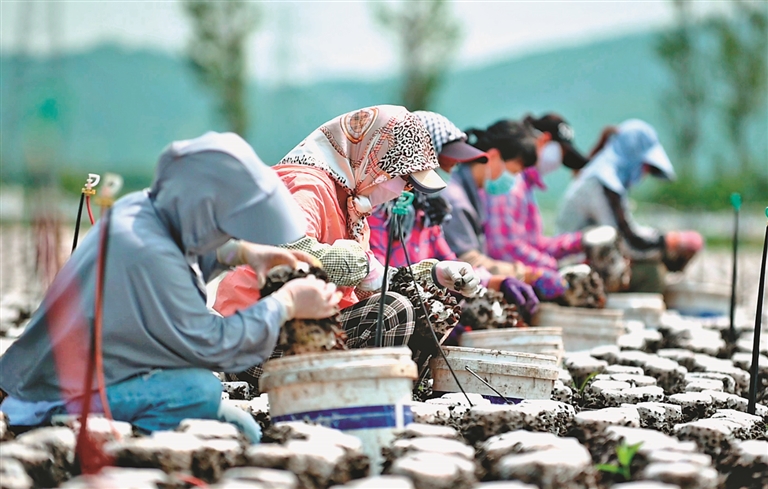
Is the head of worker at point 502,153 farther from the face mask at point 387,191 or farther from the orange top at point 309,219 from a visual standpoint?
the orange top at point 309,219

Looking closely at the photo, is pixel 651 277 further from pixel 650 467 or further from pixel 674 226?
pixel 674 226

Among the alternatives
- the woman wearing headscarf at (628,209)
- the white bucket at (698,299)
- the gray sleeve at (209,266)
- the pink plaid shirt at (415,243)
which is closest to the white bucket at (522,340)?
the pink plaid shirt at (415,243)

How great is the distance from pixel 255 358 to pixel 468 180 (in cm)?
274

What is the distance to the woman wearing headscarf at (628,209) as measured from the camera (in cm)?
639

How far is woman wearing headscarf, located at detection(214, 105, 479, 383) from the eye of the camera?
3.20 m

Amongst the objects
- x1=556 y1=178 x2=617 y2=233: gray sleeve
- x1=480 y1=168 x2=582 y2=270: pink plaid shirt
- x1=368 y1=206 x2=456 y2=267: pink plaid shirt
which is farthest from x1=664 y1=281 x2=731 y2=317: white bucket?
x1=368 y1=206 x2=456 y2=267: pink plaid shirt

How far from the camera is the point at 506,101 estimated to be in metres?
95.6

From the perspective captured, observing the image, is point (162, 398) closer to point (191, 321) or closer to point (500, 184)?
point (191, 321)

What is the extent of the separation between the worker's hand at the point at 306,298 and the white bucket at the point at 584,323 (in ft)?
7.69

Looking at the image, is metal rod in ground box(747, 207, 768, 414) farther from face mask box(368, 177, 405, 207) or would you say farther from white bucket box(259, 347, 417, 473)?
white bucket box(259, 347, 417, 473)

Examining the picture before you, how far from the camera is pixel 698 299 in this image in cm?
663

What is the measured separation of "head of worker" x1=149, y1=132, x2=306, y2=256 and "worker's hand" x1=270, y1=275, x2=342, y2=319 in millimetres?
156

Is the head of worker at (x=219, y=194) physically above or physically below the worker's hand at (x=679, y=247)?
above

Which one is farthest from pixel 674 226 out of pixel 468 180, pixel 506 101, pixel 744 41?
pixel 506 101
